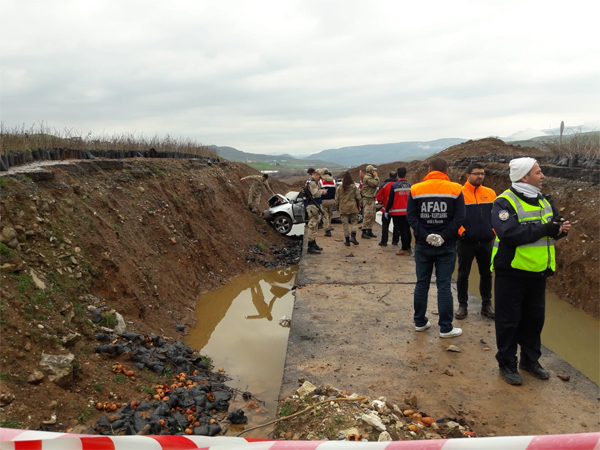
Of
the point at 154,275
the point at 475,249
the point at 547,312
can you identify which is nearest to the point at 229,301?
the point at 154,275

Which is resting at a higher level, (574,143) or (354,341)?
(574,143)

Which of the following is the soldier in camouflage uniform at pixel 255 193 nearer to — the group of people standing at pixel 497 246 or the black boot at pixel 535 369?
the group of people standing at pixel 497 246

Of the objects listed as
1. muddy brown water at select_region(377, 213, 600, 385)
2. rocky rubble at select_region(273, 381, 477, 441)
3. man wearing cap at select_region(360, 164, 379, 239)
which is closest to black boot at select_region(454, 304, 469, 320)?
muddy brown water at select_region(377, 213, 600, 385)

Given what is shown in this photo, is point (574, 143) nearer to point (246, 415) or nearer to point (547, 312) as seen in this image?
point (547, 312)

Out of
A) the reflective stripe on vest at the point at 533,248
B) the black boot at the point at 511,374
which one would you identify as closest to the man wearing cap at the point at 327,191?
the reflective stripe on vest at the point at 533,248

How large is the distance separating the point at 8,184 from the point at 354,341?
15.8ft

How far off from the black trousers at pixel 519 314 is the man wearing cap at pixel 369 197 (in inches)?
234

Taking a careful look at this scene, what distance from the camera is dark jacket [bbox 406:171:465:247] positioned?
4.87 metres

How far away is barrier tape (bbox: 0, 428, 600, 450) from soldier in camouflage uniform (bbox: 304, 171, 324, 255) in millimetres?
7453

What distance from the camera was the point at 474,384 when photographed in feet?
13.4

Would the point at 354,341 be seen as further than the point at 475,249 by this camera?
No

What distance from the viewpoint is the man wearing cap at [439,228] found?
4871 mm

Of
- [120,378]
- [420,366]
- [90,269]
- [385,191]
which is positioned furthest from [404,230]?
[120,378]

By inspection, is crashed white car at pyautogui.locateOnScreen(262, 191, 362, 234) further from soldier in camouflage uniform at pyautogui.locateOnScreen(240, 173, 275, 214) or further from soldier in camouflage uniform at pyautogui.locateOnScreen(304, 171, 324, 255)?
soldier in camouflage uniform at pyautogui.locateOnScreen(304, 171, 324, 255)
